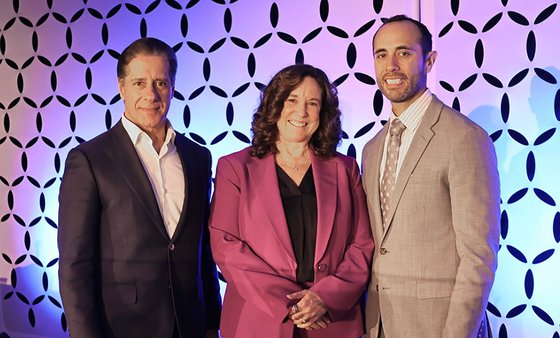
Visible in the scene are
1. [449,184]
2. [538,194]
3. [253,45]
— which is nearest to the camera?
[449,184]

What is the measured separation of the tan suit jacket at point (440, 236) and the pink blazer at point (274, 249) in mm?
127

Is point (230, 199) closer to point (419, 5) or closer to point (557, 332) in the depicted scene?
point (419, 5)

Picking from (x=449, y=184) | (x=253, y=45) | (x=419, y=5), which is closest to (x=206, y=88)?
(x=253, y=45)

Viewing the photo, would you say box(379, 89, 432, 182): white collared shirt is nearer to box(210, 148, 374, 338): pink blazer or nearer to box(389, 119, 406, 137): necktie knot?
box(389, 119, 406, 137): necktie knot

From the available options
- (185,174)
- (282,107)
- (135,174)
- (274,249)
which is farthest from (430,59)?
(135,174)

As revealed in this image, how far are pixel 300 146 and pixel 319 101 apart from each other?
217 mm

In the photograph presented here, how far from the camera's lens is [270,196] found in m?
2.47

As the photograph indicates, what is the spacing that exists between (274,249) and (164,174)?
57 centimetres

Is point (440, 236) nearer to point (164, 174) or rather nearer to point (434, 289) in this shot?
point (434, 289)

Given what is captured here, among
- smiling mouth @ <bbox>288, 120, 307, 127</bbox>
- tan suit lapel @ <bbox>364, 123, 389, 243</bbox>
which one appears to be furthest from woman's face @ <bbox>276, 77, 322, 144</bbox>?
tan suit lapel @ <bbox>364, 123, 389, 243</bbox>

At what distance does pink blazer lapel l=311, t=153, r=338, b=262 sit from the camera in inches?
94.3

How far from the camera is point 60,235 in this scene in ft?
7.65

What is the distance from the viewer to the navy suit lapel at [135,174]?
236 centimetres

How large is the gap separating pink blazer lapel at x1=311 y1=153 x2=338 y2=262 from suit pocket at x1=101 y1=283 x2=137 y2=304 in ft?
2.48
